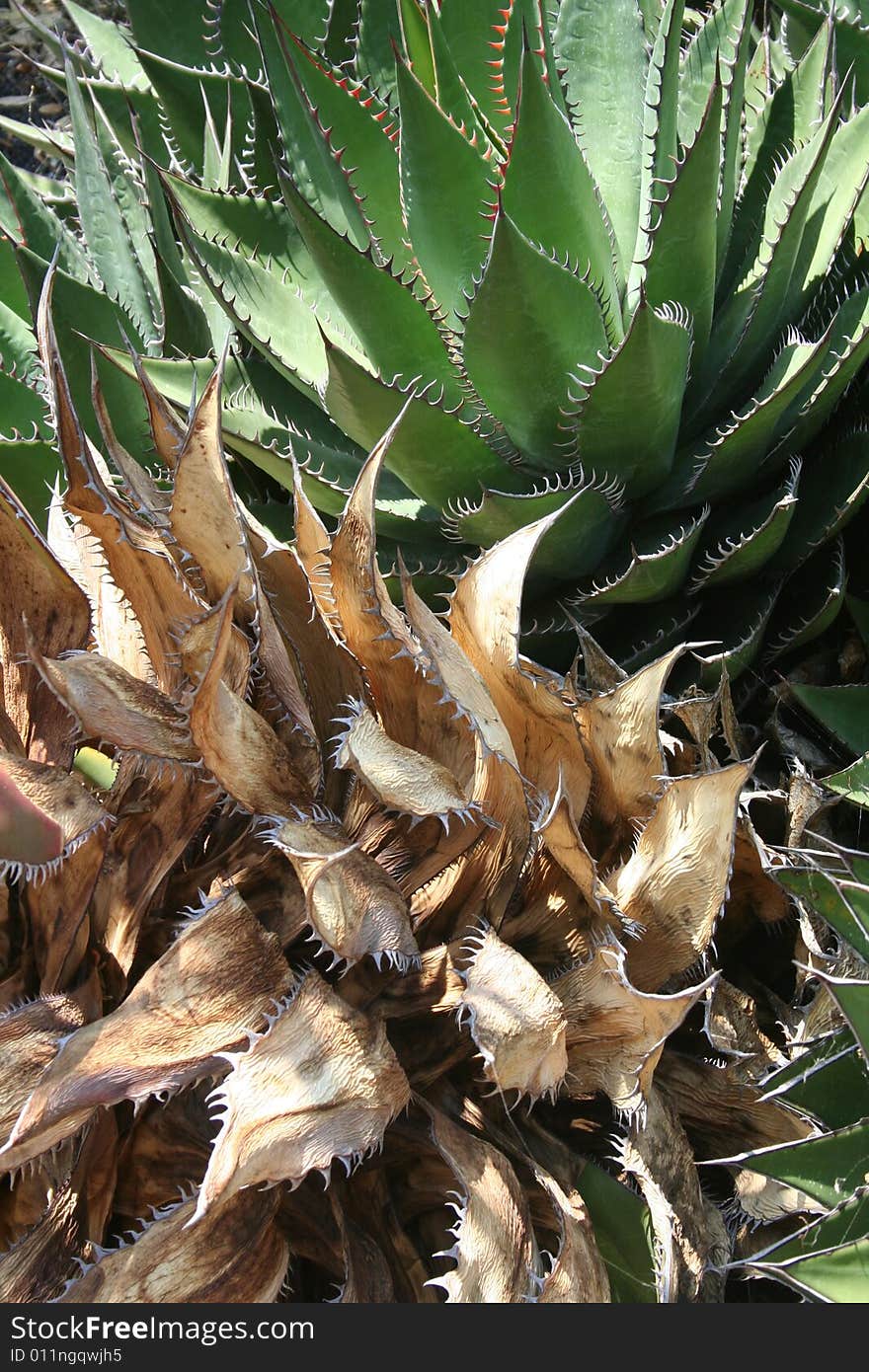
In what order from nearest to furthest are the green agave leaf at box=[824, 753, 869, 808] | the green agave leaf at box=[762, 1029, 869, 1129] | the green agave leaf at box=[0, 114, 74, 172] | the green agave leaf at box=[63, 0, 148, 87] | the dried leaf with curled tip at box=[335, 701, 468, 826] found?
the dried leaf with curled tip at box=[335, 701, 468, 826] → the green agave leaf at box=[762, 1029, 869, 1129] → the green agave leaf at box=[824, 753, 869, 808] → the green agave leaf at box=[0, 114, 74, 172] → the green agave leaf at box=[63, 0, 148, 87]

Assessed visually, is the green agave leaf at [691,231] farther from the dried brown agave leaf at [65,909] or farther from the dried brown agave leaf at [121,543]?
the dried brown agave leaf at [65,909]

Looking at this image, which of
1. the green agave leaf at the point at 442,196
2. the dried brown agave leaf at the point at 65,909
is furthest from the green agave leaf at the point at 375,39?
the dried brown agave leaf at the point at 65,909

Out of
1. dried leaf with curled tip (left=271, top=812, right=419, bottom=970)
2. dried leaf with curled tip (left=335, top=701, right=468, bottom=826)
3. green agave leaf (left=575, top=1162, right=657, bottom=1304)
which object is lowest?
green agave leaf (left=575, top=1162, right=657, bottom=1304)

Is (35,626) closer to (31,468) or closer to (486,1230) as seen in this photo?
(31,468)

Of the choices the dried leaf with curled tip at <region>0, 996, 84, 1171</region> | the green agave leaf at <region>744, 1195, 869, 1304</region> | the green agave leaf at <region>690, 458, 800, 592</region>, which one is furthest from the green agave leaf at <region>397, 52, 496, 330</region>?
the green agave leaf at <region>744, 1195, 869, 1304</region>

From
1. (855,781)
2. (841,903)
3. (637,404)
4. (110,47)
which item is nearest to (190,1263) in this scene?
(841,903)

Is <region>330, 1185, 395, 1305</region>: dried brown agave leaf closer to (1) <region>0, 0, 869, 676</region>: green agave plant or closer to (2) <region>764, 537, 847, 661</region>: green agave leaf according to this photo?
(1) <region>0, 0, 869, 676</region>: green agave plant

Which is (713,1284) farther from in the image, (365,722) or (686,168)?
(686,168)
